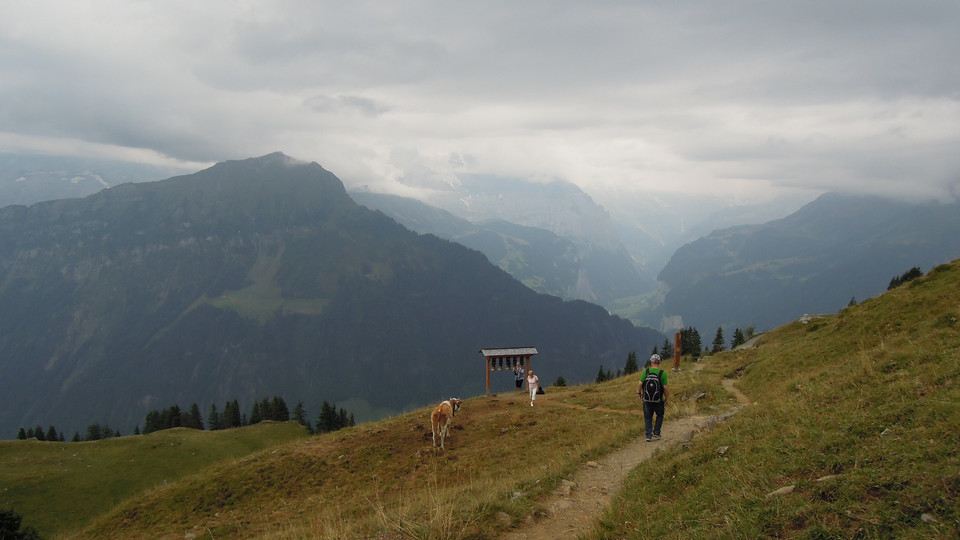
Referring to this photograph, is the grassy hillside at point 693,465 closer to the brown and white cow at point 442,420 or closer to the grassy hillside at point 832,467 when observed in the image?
the grassy hillside at point 832,467

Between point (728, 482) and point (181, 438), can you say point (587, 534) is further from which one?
point (181, 438)

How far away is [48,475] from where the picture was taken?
3688 centimetres

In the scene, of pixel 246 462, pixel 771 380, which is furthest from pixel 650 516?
pixel 246 462

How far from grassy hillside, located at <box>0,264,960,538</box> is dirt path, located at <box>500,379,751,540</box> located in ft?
1.38

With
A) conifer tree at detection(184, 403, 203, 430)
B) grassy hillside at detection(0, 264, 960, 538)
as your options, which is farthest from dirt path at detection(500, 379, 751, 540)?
conifer tree at detection(184, 403, 203, 430)

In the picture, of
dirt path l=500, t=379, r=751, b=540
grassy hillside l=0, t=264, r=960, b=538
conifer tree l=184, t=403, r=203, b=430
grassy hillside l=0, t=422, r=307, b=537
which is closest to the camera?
grassy hillside l=0, t=264, r=960, b=538

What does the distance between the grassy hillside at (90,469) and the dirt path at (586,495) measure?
29.0 metres

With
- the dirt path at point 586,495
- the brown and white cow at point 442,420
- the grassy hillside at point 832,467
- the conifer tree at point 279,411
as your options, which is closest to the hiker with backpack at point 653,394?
the dirt path at point 586,495

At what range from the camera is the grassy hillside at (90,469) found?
1315 inches

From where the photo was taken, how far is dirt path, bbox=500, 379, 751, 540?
30.5 ft

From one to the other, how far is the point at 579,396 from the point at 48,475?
4404cm

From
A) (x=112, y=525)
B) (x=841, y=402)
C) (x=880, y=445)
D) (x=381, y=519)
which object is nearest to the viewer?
(x=880, y=445)

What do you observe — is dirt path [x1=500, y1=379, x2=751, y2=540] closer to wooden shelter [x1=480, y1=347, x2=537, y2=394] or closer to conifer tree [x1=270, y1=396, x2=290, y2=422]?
wooden shelter [x1=480, y1=347, x2=537, y2=394]

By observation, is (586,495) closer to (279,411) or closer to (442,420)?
(442,420)
